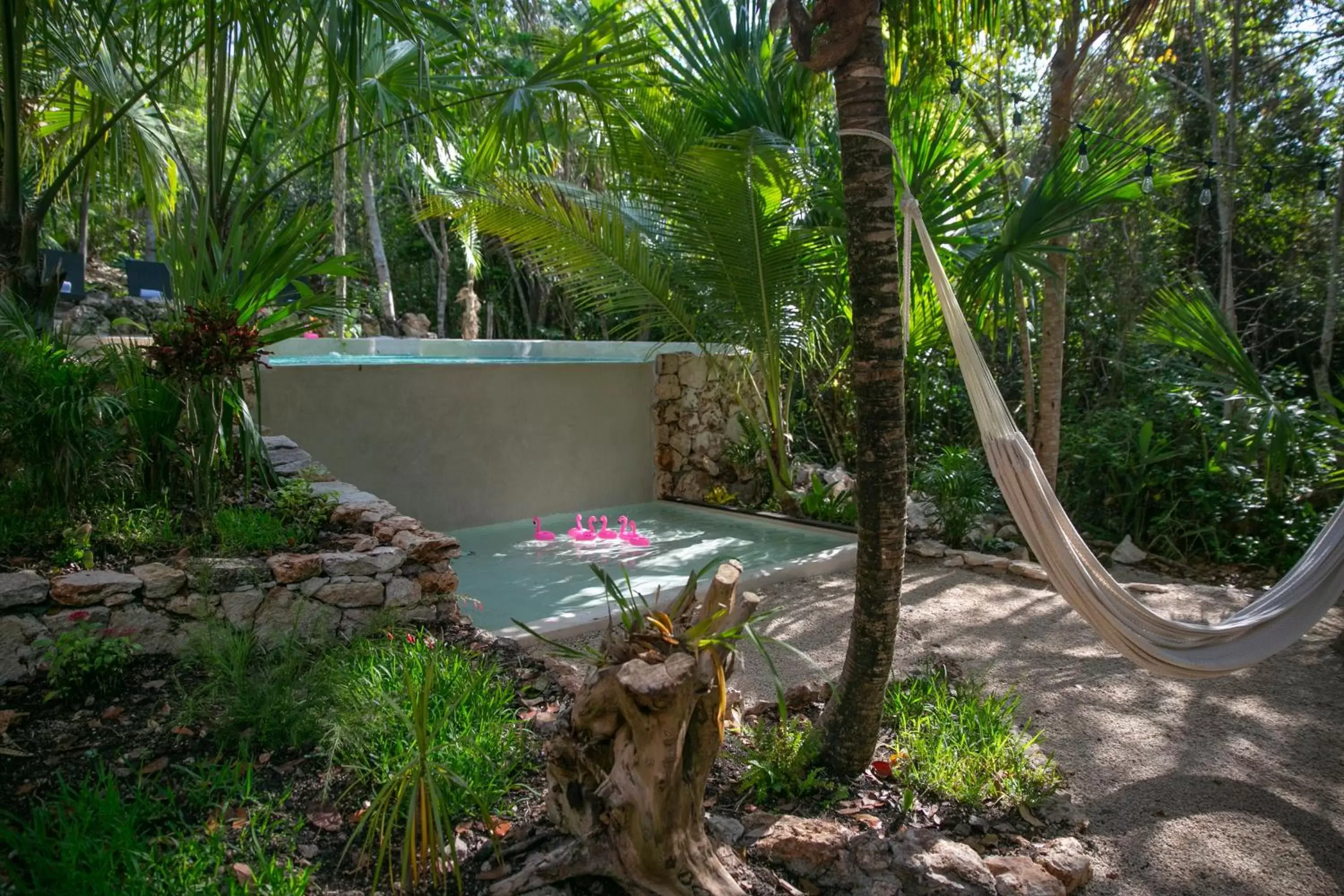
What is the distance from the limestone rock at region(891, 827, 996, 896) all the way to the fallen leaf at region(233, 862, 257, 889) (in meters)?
1.48

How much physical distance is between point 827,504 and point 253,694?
495 centimetres

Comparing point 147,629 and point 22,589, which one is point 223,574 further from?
point 22,589

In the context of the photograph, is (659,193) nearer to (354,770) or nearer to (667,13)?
(667,13)

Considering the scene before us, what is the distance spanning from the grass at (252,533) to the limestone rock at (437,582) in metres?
0.58

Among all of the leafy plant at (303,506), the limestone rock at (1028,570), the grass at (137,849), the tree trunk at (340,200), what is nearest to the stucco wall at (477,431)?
the leafy plant at (303,506)

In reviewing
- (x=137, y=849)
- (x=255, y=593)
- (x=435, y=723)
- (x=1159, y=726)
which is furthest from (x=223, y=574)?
(x=1159, y=726)

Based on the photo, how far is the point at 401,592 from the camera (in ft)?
12.1

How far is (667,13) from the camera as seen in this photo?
232 inches

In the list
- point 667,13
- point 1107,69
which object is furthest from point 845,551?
point 1107,69

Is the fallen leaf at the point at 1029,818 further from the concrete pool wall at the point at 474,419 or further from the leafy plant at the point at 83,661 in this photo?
the concrete pool wall at the point at 474,419

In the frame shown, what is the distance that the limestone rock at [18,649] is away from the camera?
A: 9.53 ft

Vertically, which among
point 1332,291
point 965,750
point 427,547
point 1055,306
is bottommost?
point 965,750

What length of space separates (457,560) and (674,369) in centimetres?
308

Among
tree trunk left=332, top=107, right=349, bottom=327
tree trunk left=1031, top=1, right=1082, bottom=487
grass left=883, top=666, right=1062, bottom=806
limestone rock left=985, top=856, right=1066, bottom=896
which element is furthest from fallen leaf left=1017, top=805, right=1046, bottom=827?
tree trunk left=332, top=107, right=349, bottom=327
